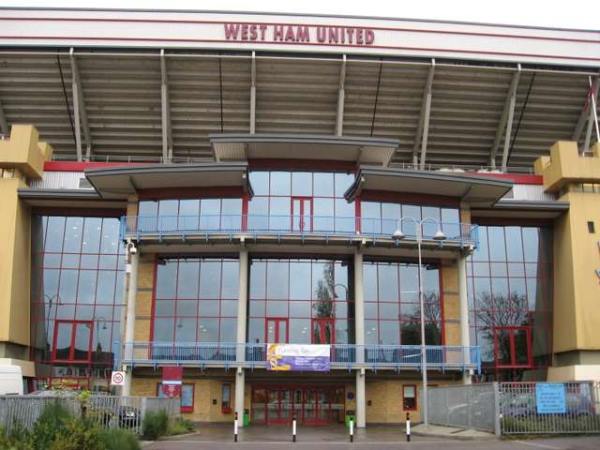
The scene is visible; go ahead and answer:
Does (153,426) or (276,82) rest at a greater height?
(276,82)

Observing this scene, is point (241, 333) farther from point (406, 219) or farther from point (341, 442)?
point (341, 442)

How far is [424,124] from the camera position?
36.7 m

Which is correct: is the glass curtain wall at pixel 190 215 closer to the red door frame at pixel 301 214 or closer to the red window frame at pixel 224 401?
the red door frame at pixel 301 214

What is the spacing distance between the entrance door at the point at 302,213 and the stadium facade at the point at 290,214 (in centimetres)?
10

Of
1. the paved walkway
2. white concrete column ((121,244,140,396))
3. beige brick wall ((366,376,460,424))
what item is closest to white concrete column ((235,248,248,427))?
the paved walkway

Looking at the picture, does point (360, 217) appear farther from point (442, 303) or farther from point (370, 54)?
point (370, 54)

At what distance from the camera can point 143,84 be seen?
36250mm

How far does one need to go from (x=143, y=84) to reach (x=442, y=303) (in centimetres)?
2094

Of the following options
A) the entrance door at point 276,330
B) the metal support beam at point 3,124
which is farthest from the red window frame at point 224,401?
the metal support beam at point 3,124

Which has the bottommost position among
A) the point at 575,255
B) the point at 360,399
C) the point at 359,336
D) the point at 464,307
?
the point at 360,399

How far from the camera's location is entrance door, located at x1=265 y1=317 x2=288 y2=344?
2998cm

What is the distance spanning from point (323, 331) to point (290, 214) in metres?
5.93

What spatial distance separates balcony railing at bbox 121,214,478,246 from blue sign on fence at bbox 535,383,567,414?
37.2 ft

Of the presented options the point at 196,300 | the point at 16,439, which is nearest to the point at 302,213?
the point at 196,300
